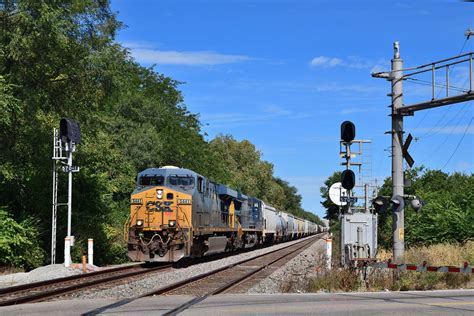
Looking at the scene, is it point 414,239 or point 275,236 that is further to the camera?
point 275,236

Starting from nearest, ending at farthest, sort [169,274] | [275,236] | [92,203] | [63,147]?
[169,274], [63,147], [92,203], [275,236]

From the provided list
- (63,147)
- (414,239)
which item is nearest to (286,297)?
(63,147)

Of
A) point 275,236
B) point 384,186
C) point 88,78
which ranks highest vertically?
point 88,78

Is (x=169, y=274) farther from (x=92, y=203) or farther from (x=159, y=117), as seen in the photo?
(x=159, y=117)

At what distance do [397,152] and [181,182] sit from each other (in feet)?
32.3

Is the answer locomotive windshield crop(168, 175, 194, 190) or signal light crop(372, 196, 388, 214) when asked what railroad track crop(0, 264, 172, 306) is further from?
A: signal light crop(372, 196, 388, 214)

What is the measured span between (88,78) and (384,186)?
23.9 meters

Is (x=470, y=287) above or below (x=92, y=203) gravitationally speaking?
below

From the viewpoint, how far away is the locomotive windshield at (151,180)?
2512cm

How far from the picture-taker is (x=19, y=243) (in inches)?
895

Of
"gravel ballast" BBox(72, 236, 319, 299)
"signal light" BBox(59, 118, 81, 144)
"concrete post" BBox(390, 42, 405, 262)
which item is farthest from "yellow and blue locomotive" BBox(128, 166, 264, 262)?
"concrete post" BBox(390, 42, 405, 262)

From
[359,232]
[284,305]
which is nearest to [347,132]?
[359,232]

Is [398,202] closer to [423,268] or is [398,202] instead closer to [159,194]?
[423,268]

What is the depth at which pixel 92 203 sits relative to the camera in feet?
94.3
